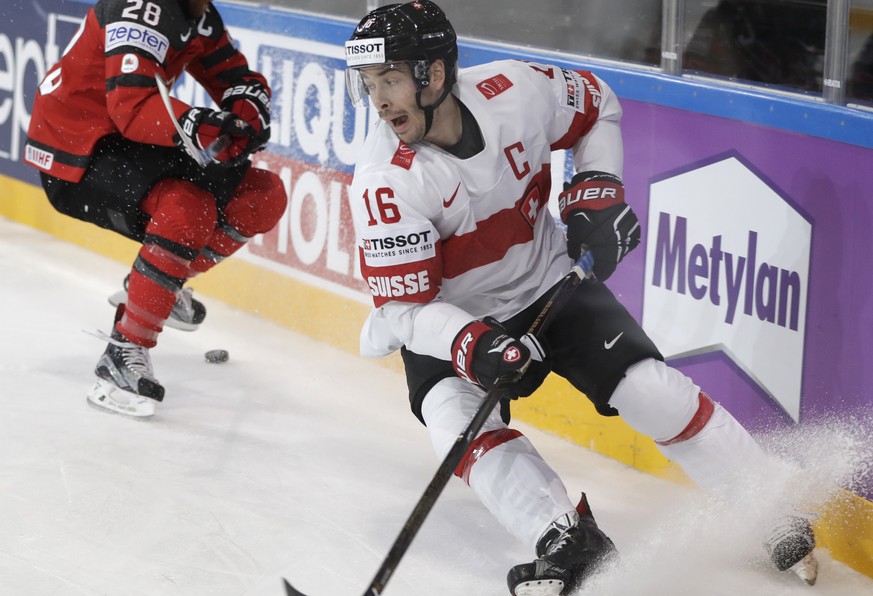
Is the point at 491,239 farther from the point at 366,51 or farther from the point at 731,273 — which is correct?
the point at 731,273

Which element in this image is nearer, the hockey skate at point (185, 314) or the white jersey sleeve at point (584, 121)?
the white jersey sleeve at point (584, 121)

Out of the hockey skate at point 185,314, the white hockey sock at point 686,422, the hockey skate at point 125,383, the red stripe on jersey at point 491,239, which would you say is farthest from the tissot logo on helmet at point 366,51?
the hockey skate at point 185,314

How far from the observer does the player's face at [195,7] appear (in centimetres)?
327

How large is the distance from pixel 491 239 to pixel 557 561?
26.1 inches

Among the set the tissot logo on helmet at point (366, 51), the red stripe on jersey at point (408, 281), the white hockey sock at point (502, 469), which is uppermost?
the tissot logo on helmet at point (366, 51)

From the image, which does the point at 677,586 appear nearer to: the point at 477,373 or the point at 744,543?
the point at 744,543

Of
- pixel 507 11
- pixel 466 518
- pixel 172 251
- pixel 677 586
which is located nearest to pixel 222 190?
pixel 172 251

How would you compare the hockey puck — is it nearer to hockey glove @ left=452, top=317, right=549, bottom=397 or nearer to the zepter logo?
the zepter logo

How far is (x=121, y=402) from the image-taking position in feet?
11.1

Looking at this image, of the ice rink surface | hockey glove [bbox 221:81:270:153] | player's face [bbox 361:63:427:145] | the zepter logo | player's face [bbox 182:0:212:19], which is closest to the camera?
player's face [bbox 361:63:427:145]

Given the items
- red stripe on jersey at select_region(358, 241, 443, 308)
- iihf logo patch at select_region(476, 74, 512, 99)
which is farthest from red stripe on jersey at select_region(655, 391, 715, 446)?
iihf logo patch at select_region(476, 74, 512, 99)

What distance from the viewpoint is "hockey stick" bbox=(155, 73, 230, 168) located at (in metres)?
3.14

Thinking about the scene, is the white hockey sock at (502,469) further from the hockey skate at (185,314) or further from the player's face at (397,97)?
the hockey skate at (185,314)

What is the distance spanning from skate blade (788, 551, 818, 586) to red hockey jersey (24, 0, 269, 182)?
186 centimetres
